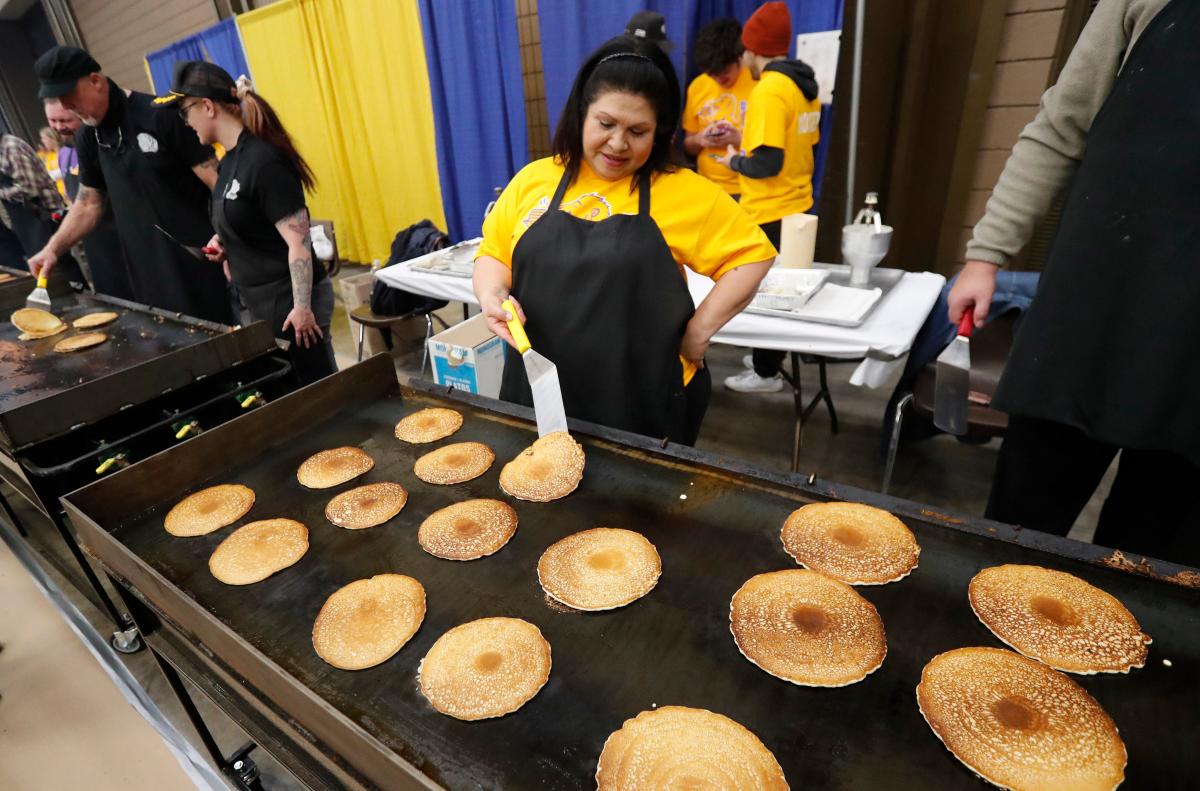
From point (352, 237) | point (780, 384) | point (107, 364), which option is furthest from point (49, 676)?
point (352, 237)

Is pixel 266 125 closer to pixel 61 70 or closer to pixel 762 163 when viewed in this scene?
pixel 61 70

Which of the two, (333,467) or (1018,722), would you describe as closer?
(1018,722)

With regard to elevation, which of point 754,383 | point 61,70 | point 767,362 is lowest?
point 754,383

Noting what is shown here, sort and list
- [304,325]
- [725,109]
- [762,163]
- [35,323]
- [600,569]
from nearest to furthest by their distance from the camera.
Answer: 1. [600,569]
2. [35,323]
3. [304,325]
4. [762,163]
5. [725,109]

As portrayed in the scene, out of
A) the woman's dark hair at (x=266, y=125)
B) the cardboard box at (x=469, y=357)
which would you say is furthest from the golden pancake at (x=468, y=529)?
the woman's dark hair at (x=266, y=125)

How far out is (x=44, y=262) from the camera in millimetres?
2896


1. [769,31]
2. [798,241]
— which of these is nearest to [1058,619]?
[798,241]

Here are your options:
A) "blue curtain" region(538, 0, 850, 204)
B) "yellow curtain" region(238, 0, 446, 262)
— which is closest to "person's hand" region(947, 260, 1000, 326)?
"blue curtain" region(538, 0, 850, 204)

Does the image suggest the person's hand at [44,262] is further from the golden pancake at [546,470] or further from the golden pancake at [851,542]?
the golden pancake at [851,542]

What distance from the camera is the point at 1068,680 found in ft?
2.79

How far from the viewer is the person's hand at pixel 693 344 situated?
159 cm

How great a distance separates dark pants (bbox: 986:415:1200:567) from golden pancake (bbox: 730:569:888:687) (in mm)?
706

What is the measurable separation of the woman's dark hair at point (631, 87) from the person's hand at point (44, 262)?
292cm

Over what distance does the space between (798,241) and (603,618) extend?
207 centimetres
